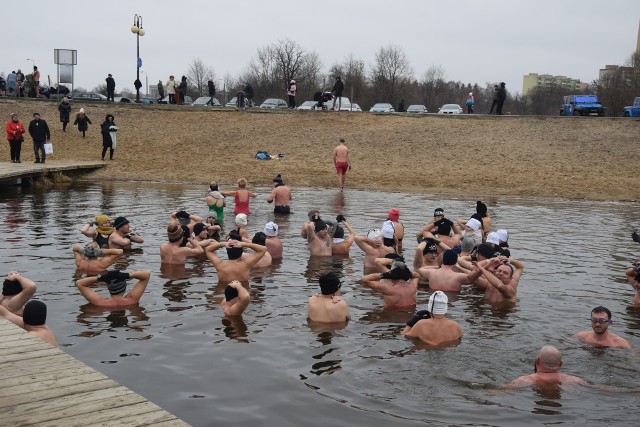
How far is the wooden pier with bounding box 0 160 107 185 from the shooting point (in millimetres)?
24969

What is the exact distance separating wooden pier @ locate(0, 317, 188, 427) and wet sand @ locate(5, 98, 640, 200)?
70.2 feet

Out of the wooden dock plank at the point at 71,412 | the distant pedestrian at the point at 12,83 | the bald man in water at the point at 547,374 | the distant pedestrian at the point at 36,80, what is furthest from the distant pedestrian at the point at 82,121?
the wooden dock plank at the point at 71,412

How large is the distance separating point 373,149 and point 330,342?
25612mm

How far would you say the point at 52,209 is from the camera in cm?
2114

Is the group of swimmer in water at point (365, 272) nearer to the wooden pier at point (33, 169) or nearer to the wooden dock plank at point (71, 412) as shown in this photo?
the wooden dock plank at point (71, 412)

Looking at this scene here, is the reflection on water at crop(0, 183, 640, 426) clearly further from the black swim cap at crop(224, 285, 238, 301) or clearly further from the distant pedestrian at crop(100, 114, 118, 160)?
the distant pedestrian at crop(100, 114, 118, 160)

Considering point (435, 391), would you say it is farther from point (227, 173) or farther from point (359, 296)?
point (227, 173)

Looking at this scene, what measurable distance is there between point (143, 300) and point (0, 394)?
5312 mm

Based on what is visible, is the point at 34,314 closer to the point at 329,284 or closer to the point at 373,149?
the point at 329,284

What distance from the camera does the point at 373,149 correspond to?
115ft

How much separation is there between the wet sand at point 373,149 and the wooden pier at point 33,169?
789 mm

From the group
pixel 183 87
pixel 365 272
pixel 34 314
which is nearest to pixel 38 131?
pixel 183 87

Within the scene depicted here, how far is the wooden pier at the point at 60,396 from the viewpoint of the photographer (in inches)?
232

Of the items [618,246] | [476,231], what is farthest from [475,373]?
[618,246]
